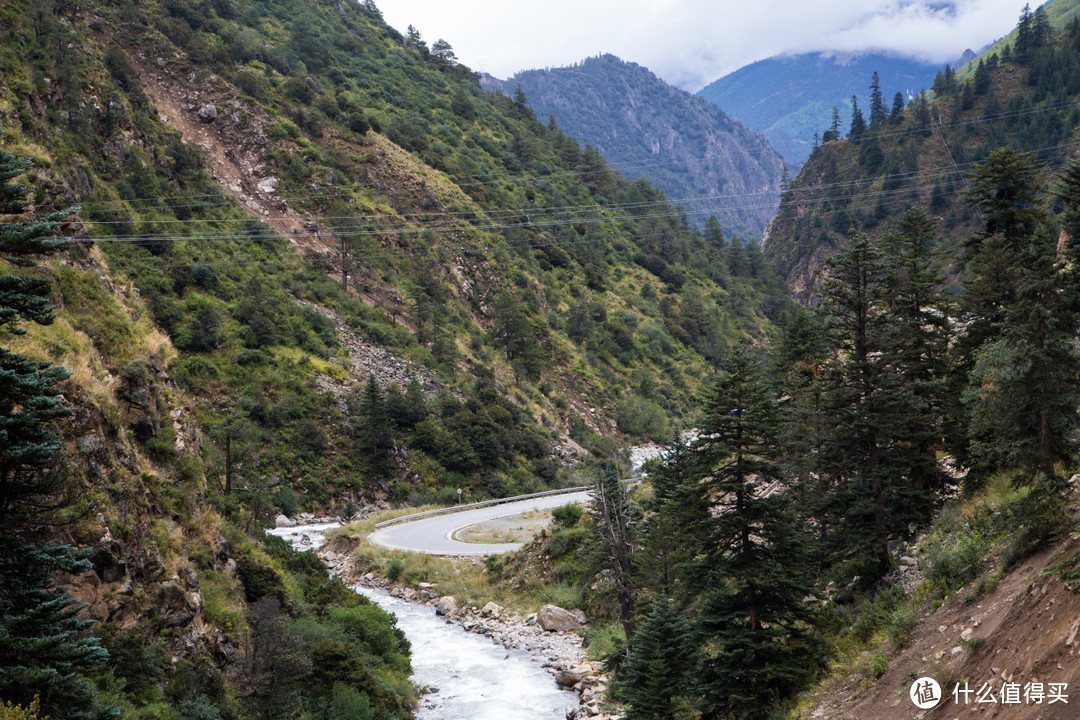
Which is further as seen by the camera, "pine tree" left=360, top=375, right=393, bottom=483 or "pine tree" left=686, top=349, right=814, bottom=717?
"pine tree" left=360, top=375, right=393, bottom=483

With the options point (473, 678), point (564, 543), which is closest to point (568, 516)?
point (564, 543)

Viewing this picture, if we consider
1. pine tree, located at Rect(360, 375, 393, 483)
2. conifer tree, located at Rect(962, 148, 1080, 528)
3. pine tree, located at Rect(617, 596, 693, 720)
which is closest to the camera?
conifer tree, located at Rect(962, 148, 1080, 528)

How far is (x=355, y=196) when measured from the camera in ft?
219

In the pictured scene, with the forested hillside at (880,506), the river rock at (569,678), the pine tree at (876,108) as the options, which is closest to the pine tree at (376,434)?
the forested hillside at (880,506)

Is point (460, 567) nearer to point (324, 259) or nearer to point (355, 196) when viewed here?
point (324, 259)

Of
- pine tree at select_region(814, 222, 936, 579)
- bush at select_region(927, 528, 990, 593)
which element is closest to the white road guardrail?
pine tree at select_region(814, 222, 936, 579)

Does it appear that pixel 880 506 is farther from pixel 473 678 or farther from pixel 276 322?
pixel 276 322

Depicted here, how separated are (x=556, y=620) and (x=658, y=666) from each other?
1363 cm

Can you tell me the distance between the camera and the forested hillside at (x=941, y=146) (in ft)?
322

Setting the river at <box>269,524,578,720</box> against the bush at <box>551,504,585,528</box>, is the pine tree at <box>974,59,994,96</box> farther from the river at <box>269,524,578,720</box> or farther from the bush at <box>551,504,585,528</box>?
the river at <box>269,524,578,720</box>

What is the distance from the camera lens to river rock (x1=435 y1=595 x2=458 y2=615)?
31500 millimetres

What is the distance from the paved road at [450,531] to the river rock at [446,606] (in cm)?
265

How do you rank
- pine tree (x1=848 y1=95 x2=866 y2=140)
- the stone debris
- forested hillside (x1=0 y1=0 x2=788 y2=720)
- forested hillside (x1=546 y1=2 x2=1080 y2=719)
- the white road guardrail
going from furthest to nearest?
pine tree (x1=848 y1=95 x2=866 y2=140) → the white road guardrail → the stone debris → forested hillside (x1=546 y1=2 x2=1080 y2=719) → forested hillside (x1=0 y1=0 x2=788 y2=720)

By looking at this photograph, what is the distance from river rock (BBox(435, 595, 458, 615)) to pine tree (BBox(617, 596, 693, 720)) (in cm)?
1637
